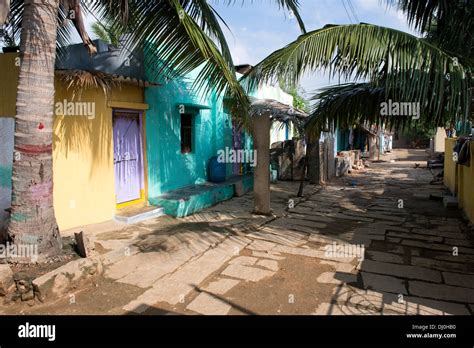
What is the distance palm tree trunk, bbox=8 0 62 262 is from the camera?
169 inches

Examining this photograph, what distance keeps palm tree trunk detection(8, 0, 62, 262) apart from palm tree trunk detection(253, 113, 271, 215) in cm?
438

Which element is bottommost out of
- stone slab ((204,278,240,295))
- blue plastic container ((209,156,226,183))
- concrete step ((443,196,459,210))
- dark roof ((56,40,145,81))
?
stone slab ((204,278,240,295))

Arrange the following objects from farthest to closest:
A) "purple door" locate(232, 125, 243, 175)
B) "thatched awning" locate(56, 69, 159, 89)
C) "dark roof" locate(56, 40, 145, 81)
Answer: "purple door" locate(232, 125, 243, 175) → "dark roof" locate(56, 40, 145, 81) → "thatched awning" locate(56, 69, 159, 89)

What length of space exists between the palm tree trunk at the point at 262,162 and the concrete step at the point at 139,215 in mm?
2247

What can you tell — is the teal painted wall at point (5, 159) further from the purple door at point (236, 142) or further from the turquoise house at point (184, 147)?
the purple door at point (236, 142)

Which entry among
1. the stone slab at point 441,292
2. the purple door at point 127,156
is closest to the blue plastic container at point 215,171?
the purple door at point 127,156

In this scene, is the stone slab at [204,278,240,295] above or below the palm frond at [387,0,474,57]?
below

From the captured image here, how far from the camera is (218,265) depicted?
16.8ft

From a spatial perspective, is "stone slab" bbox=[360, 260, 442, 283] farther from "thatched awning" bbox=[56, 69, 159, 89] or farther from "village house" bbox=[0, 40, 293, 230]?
"thatched awning" bbox=[56, 69, 159, 89]

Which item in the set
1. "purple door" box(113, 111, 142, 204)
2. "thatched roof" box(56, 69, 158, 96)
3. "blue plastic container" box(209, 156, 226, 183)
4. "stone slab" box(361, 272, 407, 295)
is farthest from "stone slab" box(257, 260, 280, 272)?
"blue plastic container" box(209, 156, 226, 183)

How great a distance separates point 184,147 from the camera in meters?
9.73
